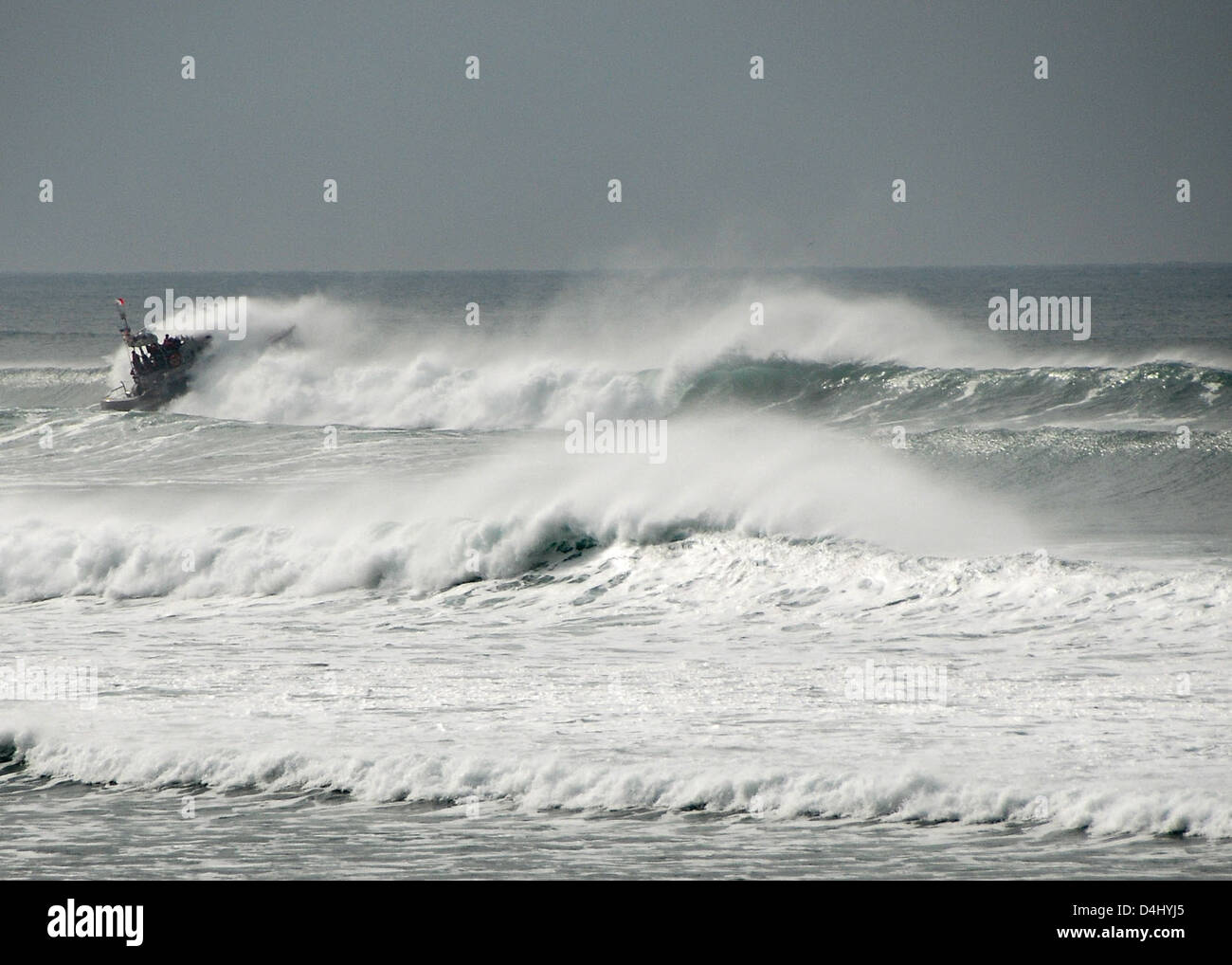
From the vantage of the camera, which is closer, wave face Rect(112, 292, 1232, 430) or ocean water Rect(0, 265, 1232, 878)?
ocean water Rect(0, 265, 1232, 878)

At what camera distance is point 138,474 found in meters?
25.1

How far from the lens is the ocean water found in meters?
8.69

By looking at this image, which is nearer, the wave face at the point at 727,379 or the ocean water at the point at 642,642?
the ocean water at the point at 642,642

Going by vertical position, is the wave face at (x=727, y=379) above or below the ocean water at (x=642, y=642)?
above

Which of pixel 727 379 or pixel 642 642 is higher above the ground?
pixel 727 379

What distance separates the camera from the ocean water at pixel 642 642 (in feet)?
28.5

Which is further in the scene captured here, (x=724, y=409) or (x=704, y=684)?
(x=724, y=409)

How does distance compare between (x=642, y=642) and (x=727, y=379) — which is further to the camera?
(x=727, y=379)

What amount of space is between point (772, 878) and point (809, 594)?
6714mm

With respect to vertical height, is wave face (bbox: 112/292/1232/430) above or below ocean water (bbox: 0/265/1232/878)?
above

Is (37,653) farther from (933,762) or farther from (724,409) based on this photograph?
(724,409)

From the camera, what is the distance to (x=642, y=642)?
13.4 metres
